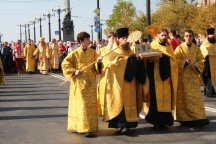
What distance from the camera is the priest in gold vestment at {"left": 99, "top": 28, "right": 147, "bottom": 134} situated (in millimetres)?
8930

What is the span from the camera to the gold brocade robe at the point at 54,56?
1081 inches

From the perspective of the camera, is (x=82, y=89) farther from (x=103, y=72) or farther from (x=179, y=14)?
(x=179, y=14)

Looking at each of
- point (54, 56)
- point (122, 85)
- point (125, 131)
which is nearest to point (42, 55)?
point (54, 56)

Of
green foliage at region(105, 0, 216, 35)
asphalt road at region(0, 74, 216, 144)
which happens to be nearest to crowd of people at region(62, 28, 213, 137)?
asphalt road at region(0, 74, 216, 144)

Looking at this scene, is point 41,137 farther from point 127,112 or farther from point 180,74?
point 180,74

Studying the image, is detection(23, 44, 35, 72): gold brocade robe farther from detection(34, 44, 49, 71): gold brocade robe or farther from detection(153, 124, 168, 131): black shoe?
detection(153, 124, 168, 131): black shoe

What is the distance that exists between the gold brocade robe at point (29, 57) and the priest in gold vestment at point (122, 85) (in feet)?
60.1

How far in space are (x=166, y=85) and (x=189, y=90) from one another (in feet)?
1.65

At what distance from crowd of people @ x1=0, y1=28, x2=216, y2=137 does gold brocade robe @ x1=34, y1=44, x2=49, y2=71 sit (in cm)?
1675

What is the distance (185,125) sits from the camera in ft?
32.1

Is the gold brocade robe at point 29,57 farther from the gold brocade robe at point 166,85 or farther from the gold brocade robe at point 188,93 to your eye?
the gold brocade robe at point 166,85

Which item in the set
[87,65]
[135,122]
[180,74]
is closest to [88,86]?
[87,65]

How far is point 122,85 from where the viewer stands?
353 inches

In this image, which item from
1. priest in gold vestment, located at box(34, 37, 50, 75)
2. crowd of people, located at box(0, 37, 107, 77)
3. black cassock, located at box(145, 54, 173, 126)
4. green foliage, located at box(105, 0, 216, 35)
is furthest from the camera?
green foliage, located at box(105, 0, 216, 35)
